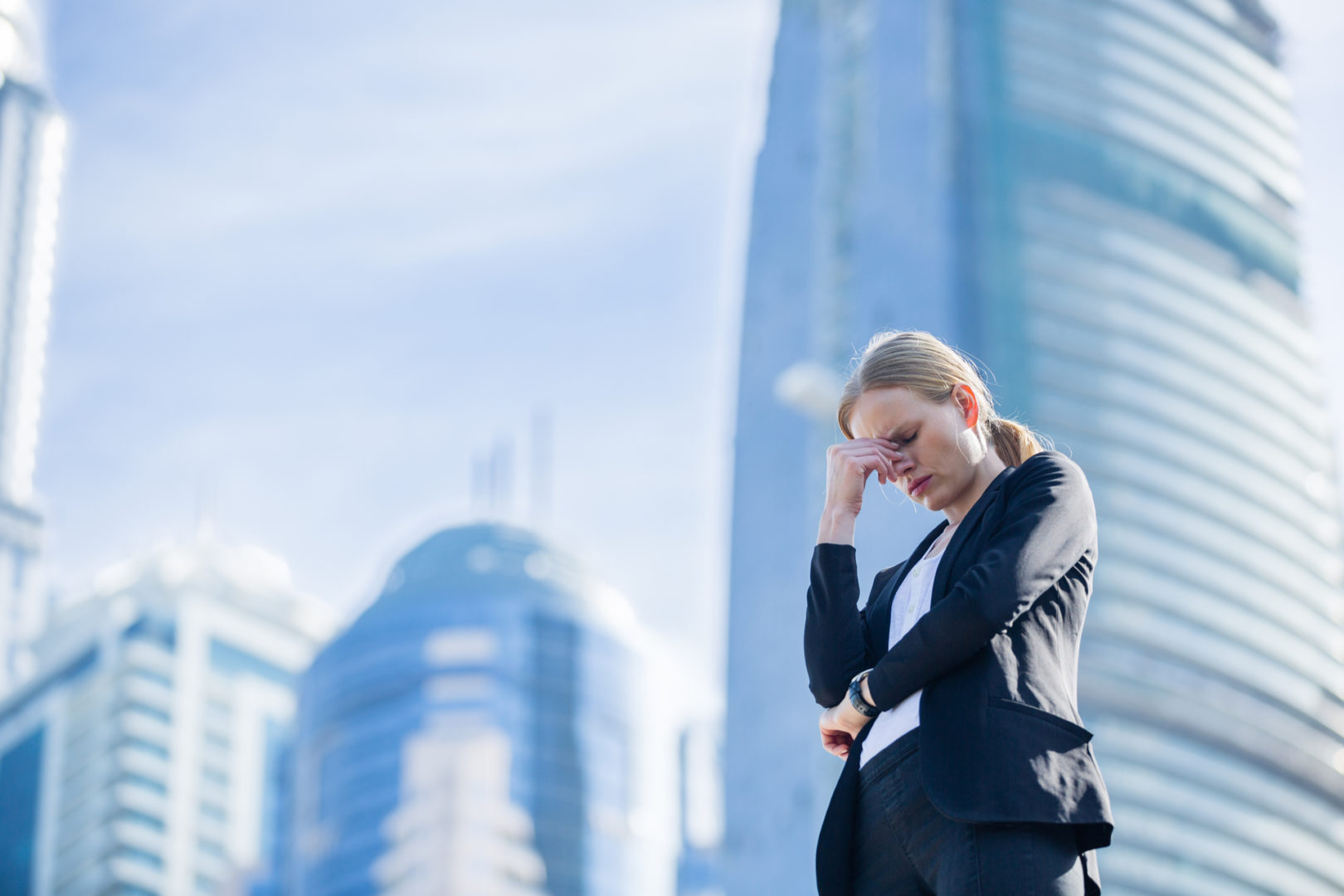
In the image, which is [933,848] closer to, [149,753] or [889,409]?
[889,409]

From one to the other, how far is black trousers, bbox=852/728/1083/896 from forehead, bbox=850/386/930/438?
55 cm

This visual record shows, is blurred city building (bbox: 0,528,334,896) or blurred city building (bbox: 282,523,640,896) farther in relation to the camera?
blurred city building (bbox: 0,528,334,896)

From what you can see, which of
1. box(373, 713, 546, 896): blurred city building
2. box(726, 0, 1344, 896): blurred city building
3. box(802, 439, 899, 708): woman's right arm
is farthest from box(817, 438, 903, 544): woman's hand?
box(373, 713, 546, 896): blurred city building

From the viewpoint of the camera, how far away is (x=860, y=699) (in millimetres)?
2939

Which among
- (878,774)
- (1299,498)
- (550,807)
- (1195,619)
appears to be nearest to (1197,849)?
(1195,619)

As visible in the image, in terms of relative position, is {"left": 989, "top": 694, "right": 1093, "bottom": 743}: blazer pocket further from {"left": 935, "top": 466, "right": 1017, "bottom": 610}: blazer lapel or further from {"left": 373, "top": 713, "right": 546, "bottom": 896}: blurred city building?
{"left": 373, "top": 713, "right": 546, "bottom": 896}: blurred city building

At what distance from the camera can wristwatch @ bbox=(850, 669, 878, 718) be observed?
2932 mm

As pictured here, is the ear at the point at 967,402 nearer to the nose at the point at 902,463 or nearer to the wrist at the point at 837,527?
the nose at the point at 902,463

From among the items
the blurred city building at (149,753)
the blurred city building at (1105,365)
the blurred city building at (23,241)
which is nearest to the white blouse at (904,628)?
the blurred city building at (1105,365)

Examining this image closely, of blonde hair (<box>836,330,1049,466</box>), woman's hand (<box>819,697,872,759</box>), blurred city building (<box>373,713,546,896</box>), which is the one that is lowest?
woman's hand (<box>819,697,872,759</box>)

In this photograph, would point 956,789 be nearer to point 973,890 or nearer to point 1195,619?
point 973,890

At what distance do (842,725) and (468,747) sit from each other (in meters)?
81.5

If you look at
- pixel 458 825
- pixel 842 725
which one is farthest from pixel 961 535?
pixel 458 825

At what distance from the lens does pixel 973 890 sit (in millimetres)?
2621
